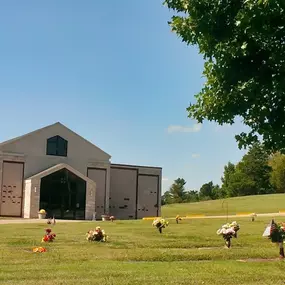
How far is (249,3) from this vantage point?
7.13m

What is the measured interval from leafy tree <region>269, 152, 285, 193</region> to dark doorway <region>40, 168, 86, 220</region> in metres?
59.4

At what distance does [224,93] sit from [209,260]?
290 inches

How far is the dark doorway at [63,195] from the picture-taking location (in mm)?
48000

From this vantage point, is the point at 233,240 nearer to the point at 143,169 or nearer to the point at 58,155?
the point at 58,155

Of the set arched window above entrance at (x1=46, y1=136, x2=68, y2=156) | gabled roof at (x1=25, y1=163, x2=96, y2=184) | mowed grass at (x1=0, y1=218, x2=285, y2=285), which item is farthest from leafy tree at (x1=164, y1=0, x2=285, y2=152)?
arched window above entrance at (x1=46, y1=136, x2=68, y2=156)

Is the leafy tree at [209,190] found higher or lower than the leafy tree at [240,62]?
higher

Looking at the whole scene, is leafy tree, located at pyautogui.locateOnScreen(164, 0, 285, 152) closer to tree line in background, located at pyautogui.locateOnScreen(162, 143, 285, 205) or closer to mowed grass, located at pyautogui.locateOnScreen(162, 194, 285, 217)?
mowed grass, located at pyautogui.locateOnScreen(162, 194, 285, 217)

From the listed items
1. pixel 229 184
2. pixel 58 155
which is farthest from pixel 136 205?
pixel 229 184

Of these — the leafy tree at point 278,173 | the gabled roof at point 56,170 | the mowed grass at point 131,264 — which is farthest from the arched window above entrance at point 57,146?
the leafy tree at point 278,173

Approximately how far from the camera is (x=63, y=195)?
160 feet

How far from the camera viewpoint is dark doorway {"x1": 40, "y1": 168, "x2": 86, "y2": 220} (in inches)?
1890

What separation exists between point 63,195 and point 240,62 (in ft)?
138

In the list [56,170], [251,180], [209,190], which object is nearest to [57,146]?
[56,170]

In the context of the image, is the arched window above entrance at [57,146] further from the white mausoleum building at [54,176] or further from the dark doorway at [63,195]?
the dark doorway at [63,195]
